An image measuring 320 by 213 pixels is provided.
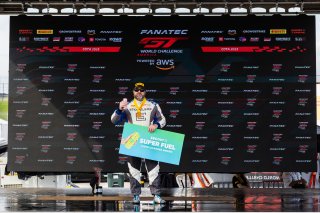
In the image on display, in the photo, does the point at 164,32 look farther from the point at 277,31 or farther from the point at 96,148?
the point at 96,148

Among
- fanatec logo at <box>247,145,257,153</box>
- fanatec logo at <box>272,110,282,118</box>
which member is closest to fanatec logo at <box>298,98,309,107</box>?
fanatec logo at <box>272,110,282,118</box>

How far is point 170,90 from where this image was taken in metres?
18.0

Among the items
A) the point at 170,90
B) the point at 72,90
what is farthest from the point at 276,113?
the point at 72,90

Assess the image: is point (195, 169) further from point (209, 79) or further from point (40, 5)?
point (40, 5)

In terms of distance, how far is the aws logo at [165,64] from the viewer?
1802 cm

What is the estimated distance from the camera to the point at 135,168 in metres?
11.9

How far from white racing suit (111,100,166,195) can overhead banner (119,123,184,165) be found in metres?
0.13

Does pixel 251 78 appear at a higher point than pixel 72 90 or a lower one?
higher

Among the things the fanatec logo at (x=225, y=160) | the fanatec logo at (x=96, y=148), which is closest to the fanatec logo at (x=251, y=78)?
the fanatec logo at (x=225, y=160)

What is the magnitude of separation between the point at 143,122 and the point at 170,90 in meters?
5.93

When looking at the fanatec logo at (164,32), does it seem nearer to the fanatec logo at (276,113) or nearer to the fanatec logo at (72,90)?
the fanatec logo at (72,90)

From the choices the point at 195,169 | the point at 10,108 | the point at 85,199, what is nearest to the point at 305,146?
the point at 195,169

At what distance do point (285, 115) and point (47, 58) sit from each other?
638 centimetres

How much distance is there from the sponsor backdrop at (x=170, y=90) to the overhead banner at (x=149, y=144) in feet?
19.0
